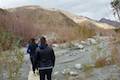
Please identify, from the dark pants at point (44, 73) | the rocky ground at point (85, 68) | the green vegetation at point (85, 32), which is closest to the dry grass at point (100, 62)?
the rocky ground at point (85, 68)

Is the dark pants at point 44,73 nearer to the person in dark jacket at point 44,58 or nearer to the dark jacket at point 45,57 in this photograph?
the person in dark jacket at point 44,58

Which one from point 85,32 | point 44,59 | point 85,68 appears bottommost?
point 85,68

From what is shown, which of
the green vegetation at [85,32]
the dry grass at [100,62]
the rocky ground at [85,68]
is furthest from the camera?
the green vegetation at [85,32]

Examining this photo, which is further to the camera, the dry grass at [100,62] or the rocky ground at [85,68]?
the dry grass at [100,62]

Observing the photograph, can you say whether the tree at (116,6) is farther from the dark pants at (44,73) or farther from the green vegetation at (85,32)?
the green vegetation at (85,32)

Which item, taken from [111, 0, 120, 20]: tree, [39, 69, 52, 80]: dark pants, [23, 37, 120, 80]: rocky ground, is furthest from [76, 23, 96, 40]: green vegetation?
[39, 69, 52, 80]: dark pants

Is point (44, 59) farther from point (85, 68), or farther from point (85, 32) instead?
point (85, 32)

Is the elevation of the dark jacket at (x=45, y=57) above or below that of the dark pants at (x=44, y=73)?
above

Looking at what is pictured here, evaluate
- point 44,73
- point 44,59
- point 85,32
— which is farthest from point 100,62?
point 85,32

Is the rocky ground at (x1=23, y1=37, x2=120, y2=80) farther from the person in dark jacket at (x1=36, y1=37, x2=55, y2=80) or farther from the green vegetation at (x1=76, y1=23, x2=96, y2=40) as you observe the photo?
the green vegetation at (x1=76, y1=23, x2=96, y2=40)

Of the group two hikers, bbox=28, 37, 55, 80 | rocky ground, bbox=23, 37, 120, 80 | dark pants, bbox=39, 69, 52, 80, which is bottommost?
rocky ground, bbox=23, 37, 120, 80

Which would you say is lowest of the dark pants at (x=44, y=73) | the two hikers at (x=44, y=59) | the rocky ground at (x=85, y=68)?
the rocky ground at (x=85, y=68)

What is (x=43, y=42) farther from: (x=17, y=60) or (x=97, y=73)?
(x=97, y=73)

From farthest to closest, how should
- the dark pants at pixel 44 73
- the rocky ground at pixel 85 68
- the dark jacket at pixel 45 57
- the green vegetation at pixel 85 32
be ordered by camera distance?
the green vegetation at pixel 85 32 → the rocky ground at pixel 85 68 → the dark pants at pixel 44 73 → the dark jacket at pixel 45 57
